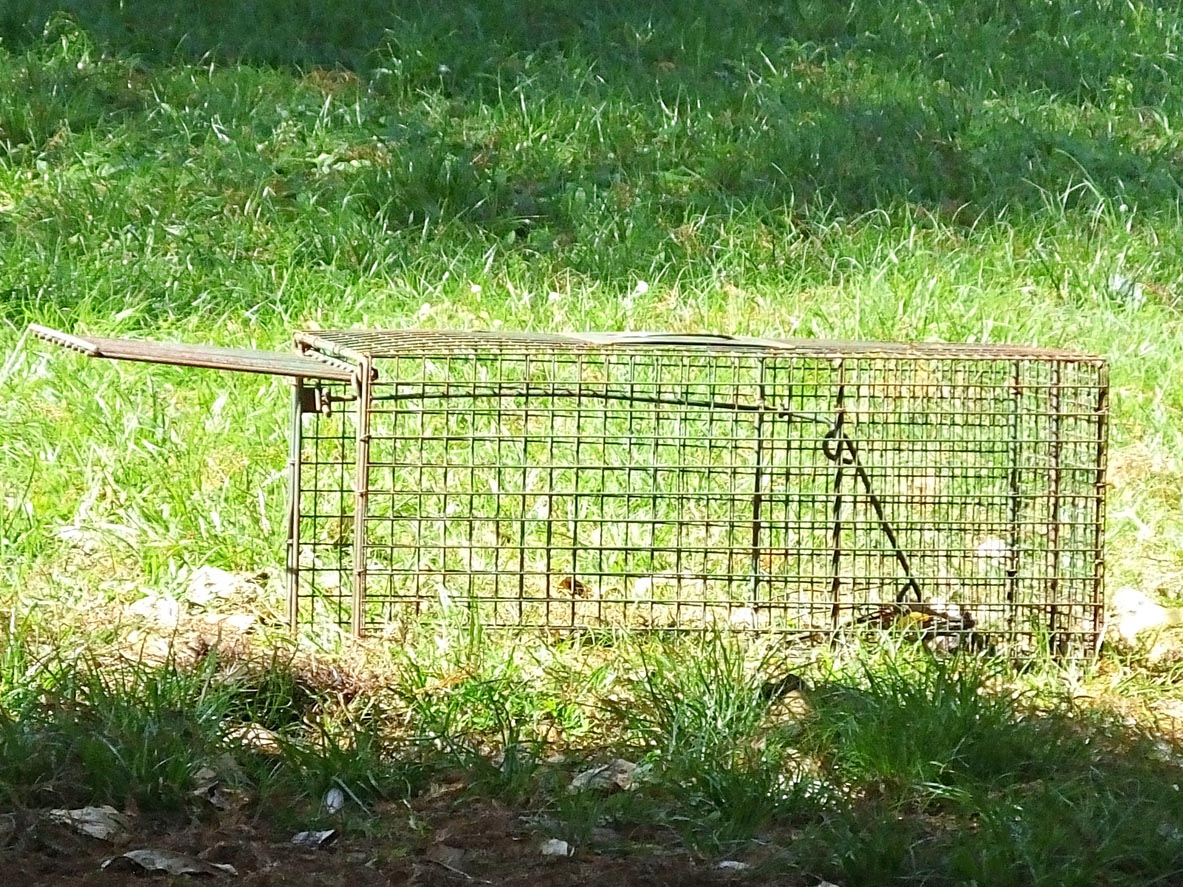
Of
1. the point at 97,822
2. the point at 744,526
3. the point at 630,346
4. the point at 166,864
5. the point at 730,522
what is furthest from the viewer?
the point at 744,526

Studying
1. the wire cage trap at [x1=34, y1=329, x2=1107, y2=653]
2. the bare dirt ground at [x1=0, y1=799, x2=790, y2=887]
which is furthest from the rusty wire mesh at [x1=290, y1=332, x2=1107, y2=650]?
the bare dirt ground at [x1=0, y1=799, x2=790, y2=887]

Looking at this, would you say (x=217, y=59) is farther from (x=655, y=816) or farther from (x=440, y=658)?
(x=655, y=816)

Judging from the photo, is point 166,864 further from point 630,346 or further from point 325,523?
point 325,523

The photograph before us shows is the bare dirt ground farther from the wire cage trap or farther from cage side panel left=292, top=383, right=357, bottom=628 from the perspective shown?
cage side panel left=292, top=383, right=357, bottom=628

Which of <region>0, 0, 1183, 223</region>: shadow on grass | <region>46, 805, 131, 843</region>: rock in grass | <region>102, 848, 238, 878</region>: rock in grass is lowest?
<region>102, 848, 238, 878</region>: rock in grass

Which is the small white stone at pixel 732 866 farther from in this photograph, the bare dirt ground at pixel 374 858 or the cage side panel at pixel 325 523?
the cage side panel at pixel 325 523

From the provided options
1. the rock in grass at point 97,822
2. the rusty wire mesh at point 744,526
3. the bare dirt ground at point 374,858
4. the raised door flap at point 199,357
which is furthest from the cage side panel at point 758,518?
the rock in grass at point 97,822

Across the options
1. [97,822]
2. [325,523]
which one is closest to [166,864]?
[97,822]

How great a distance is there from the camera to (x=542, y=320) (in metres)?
6.24

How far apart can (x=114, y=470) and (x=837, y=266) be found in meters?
3.48

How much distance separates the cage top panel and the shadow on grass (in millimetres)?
3211

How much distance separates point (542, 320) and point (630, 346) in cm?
246

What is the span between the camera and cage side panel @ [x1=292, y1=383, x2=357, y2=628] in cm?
392

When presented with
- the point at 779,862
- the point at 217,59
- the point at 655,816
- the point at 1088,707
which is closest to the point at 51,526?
the point at 655,816
